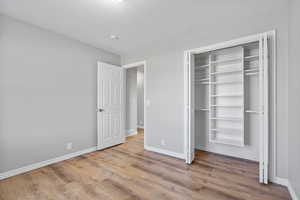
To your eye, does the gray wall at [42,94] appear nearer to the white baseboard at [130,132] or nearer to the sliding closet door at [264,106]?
the white baseboard at [130,132]

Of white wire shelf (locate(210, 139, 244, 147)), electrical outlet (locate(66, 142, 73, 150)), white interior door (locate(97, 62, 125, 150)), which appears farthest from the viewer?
white interior door (locate(97, 62, 125, 150))

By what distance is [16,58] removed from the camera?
2203 millimetres

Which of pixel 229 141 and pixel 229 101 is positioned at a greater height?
pixel 229 101

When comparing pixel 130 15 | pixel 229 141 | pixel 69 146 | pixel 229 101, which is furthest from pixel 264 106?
pixel 69 146

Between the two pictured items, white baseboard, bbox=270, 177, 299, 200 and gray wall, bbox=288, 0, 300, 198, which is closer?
gray wall, bbox=288, 0, 300, 198

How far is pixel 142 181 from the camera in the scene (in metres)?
2.02

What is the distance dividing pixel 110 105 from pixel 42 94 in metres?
1.44

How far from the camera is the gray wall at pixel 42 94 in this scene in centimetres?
212

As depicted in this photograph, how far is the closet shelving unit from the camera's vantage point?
266cm

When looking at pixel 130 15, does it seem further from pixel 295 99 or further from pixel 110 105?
pixel 295 99

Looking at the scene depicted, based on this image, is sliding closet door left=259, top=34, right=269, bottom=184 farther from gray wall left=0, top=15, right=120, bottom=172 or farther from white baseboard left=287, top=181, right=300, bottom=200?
gray wall left=0, top=15, right=120, bottom=172

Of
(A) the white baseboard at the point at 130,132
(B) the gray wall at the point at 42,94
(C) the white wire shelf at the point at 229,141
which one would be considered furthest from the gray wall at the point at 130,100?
(C) the white wire shelf at the point at 229,141

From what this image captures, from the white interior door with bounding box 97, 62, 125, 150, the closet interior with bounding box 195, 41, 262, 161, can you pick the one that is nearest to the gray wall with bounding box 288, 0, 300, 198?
the closet interior with bounding box 195, 41, 262, 161

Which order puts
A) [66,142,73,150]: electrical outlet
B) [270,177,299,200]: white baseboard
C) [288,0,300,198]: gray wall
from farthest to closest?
1. [66,142,73,150]: electrical outlet
2. [270,177,299,200]: white baseboard
3. [288,0,300,198]: gray wall
